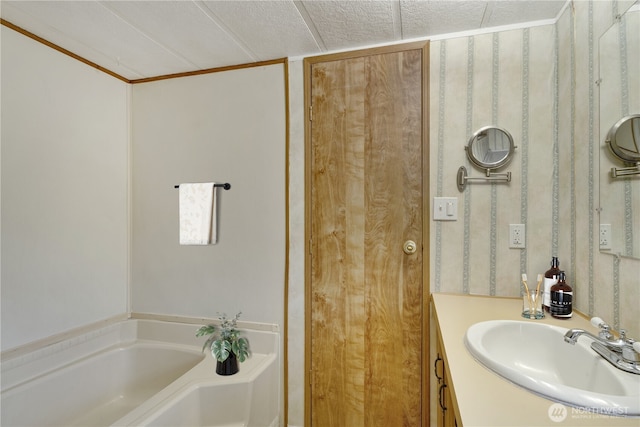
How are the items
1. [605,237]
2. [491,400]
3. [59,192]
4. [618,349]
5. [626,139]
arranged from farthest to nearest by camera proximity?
[59,192], [605,237], [626,139], [618,349], [491,400]

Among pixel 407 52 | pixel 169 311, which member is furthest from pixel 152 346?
pixel 407 52

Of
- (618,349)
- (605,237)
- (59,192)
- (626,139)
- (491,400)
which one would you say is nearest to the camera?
(491,400)

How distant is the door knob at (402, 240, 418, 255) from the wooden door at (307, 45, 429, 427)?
2 cm

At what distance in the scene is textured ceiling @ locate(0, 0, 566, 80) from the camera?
55.4 inches

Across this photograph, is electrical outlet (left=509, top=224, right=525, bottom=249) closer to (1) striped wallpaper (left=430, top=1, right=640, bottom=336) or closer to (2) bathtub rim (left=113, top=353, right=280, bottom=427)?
(1) striped wallpaper (left=430, top=1, right=640, bottom=336)

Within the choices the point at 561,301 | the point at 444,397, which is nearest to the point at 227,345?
the point at 444,397

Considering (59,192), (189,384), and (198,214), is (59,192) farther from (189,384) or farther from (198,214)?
(189,384)

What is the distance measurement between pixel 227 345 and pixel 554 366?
1.50 m

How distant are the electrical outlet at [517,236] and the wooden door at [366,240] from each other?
0.42 m

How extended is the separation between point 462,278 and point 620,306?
0.64m

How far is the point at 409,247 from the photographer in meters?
1.66

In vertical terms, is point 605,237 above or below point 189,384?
above

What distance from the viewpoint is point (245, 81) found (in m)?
1.97

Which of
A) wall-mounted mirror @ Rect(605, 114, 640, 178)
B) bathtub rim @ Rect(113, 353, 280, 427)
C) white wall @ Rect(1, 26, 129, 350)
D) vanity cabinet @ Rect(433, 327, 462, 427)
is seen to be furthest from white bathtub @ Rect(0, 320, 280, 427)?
wall-mounted mirror @ Rect(605, 114, 640, 178)
